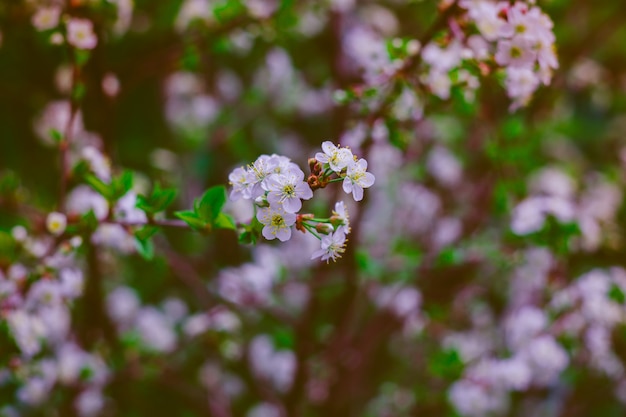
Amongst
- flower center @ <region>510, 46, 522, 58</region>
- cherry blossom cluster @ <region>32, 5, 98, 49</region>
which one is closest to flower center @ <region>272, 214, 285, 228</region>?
flower center @ <region>510, 46, 522, 58</region>

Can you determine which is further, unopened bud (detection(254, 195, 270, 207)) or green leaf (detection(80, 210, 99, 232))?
green leaf (detection(80, 210, 99, 232))

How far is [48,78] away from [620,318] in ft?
9.50

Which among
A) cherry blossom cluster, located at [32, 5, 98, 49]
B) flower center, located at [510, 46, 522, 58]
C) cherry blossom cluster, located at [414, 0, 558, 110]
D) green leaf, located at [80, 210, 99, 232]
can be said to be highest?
cherry blossom cluster, located at [32, 5, 98, 49]

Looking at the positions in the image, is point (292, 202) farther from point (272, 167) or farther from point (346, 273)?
point (346, 273)

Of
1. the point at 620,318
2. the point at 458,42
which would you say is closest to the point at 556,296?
the point at 620,318

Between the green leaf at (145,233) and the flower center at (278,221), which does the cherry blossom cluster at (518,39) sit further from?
the green leaf at (145,233)

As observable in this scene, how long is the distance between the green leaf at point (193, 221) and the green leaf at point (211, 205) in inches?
0.4

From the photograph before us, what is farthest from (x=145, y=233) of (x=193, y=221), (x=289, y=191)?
(x=289, y=191)

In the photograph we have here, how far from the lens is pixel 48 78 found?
309 cm

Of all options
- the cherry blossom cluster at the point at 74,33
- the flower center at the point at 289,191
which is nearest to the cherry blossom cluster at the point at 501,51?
the flower center at the point at 289,191

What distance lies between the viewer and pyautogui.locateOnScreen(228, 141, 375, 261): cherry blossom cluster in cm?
108

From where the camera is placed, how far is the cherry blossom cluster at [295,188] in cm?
108

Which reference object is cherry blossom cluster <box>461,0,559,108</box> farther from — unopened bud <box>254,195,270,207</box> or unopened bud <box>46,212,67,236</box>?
unopened bud <box>46,212,67,236</box>

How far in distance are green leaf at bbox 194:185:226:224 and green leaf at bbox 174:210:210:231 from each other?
1 centimetres
